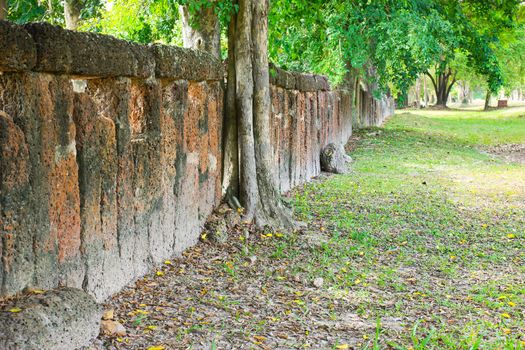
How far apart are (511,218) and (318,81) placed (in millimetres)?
5467

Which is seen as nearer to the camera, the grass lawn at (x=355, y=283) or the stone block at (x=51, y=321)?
the stone block at (x=51, y=321)

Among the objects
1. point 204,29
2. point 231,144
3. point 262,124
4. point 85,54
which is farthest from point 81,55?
point 204,29

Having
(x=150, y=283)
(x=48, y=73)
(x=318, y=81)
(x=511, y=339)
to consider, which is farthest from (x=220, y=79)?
(x=318, y=81)

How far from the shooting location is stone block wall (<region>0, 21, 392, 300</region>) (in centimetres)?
402

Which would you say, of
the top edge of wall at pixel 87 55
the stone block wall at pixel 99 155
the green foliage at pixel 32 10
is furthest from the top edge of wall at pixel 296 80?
the green foliage at pixel 32 10

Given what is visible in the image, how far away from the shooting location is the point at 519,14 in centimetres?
1983

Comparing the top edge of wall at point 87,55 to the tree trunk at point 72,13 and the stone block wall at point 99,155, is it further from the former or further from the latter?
the tree trunk at point 72,13

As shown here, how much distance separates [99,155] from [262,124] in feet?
10.7

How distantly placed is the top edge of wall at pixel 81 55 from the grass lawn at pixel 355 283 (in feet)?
5.79

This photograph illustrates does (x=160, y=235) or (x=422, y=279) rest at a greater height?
(x=160, y=235)

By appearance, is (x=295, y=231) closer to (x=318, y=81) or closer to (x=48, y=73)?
(x=48, y=73)

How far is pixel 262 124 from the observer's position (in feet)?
26.0

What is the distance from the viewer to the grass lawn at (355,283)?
4.75m

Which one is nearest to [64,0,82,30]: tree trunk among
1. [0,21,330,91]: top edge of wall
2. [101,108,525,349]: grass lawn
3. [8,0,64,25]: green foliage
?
[8,0,64,25]: green foliage
